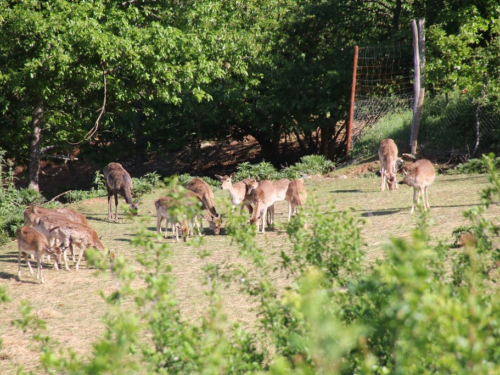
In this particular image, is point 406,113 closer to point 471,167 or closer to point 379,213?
point 471,167

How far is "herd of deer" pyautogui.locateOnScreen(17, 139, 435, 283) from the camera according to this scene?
423 inches

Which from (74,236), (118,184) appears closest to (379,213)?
(74,236)

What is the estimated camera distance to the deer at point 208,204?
13.1 metres

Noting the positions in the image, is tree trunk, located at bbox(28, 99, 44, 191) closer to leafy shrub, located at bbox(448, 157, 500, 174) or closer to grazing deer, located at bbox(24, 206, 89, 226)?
grazing deer, located at bbox(24, 206, 89, 226)

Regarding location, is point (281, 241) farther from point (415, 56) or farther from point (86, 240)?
point (415, 56)

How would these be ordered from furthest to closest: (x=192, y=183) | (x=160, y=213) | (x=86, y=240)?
(x=192, y=183)
(x=160, y=213)
(x=86, y=240)

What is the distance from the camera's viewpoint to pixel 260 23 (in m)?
27.5

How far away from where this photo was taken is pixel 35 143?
796 inches

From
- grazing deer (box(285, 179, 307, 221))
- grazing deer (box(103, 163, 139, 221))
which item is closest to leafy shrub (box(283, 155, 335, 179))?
grazing deer (box(103, 163, 139, 221))

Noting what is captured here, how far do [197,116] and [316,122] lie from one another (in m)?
4.83

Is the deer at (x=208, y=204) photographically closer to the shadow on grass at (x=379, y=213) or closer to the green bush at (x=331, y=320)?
the shadow on grass at (x=379, y=213)

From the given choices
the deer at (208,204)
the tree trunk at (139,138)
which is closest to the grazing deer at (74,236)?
the deer at (208,204)

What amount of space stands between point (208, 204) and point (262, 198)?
57.9 inches

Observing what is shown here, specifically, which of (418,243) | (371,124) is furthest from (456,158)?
(418,243)
